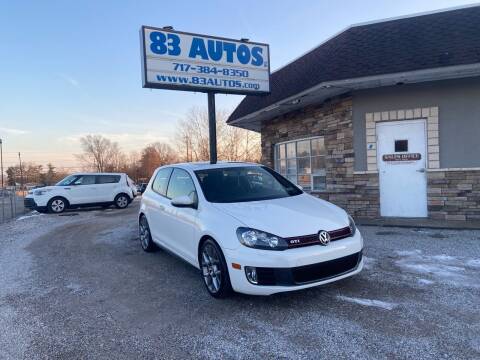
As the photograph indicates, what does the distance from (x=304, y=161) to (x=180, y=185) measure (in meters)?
6.37

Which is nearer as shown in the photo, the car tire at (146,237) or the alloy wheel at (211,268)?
the alloy wheel at (211,268)

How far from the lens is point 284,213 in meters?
4.02

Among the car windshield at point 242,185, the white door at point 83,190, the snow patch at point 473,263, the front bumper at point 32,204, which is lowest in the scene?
the snow patch at point 473,263

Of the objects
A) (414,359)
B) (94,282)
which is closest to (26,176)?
(94,282)

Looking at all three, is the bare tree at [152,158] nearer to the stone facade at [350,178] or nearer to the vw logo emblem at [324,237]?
the stone facade at [350,178]

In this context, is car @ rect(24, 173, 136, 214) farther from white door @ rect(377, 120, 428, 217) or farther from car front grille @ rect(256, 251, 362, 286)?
car front grille @ rect(256, 251, 362, 286)

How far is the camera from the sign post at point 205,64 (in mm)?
8531

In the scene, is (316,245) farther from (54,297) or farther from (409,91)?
(409,91)

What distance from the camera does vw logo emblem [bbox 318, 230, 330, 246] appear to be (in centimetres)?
367

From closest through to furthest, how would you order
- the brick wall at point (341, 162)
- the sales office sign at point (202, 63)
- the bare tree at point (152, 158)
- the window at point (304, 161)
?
the sales office sign at point (202, 63)
the brick wall at point (341, 162)
the window at point (304, 161)
the bare tree at point (152, 158)

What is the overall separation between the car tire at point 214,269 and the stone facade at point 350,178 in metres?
5.65

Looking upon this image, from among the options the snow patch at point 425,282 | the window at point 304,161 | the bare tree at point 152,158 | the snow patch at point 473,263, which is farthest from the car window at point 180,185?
the bare tree at point 152,158

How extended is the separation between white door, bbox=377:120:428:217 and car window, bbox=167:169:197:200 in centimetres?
524

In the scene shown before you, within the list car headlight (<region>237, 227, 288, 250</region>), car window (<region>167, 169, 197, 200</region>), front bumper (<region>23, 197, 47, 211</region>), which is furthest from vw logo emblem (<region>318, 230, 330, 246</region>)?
front bumper (<region>23, 197, 47, 211</region>)
